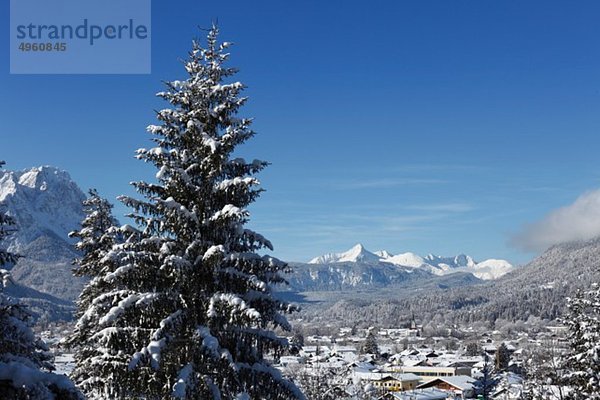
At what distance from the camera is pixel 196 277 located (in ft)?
45.6

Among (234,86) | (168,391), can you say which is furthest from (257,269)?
(234,86)

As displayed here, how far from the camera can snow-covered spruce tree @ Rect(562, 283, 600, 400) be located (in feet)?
84.8

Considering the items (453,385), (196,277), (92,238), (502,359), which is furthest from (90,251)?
(502,359)

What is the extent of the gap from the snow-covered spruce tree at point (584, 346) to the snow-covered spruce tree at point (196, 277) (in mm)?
16899

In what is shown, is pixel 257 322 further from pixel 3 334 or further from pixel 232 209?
pixel 3 334

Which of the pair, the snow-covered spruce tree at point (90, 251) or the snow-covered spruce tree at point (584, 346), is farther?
the snow-covered spruce tree at point (584, 346)

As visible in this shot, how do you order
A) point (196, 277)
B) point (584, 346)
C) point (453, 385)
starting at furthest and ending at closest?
1. point (453, 385)
2. point (584, 346)
3. point (196, 277)

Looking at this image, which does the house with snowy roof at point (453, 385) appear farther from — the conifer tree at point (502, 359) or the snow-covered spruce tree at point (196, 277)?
the snow-covered spruce tree at point (196, 277)

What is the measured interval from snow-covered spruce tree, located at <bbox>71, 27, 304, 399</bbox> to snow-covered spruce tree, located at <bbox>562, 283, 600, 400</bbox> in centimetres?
1690

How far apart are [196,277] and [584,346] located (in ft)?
63.7

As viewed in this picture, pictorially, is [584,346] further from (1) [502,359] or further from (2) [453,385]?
(1) [502,359]

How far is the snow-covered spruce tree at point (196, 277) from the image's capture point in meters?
13.2

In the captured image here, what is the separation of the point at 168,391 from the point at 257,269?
3.24 meters

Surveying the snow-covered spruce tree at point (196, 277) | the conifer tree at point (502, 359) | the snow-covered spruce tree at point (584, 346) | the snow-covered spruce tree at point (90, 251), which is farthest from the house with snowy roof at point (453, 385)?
the snow-covered spruce tree at point (196, 277)
